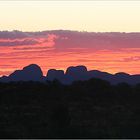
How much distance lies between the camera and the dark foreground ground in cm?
3684

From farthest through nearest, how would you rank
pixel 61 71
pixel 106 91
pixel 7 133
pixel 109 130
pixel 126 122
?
pixel 61 71
pixel 106 91
pixel 126 122
pixel 109 130
pixel 7 133

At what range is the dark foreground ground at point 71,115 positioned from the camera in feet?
121

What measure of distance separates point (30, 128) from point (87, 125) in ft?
12.6

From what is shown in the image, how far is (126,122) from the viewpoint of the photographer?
4169cm

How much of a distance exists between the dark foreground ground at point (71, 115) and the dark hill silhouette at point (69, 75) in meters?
98.3

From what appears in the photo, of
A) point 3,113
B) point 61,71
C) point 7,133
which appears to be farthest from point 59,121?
point 61,71

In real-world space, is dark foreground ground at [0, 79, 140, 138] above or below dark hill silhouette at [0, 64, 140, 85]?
above

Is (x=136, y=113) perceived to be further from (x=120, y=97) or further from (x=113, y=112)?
(x=120, y=97)

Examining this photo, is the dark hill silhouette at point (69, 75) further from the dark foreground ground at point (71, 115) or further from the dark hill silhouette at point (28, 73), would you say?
the dark foreground ground at point (71, 115)

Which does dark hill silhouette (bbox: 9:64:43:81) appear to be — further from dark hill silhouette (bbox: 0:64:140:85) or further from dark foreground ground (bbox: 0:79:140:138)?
dark foreground ground (bbox: 0:79:140:138)

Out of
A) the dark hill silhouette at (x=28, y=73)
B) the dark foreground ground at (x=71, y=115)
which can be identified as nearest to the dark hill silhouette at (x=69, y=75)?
the dark hill silhouette at (x=28, y=73)

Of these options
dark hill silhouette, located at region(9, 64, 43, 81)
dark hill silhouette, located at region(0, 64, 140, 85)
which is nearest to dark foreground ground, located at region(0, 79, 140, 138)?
dark hill silhouette, located at region(0, 64, 140, 85)

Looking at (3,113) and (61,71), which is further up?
(3,113)

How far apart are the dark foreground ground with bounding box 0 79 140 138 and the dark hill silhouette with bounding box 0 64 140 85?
9829cm
